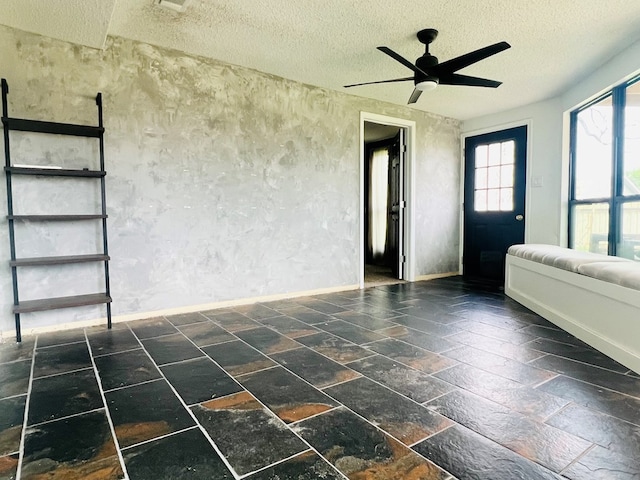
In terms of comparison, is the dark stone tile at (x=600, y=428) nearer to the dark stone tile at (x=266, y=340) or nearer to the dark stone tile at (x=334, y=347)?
the dark stone tile at (x=334, y=347)

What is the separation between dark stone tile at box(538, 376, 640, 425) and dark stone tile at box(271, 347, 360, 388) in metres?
1.03

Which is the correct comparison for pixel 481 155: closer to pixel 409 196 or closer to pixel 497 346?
pixel 409 196

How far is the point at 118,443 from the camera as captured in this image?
1474 mm

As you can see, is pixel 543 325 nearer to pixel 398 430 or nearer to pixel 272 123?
pixel 398 430

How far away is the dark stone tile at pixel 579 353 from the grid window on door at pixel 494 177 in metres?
3.10

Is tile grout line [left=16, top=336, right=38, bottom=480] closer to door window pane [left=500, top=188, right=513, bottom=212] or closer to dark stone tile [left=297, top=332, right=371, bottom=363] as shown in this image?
dark stone tile [left=297, top=332, right=371, bottom=363]

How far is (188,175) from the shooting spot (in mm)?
3506

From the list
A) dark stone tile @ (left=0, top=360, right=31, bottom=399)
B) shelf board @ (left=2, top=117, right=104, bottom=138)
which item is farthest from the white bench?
shelf board @ (left=2, top=117, right=104, bottom=138)

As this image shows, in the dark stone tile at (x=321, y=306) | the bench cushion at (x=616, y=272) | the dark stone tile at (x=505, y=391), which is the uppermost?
the bench cushion at (x=616, y=272)

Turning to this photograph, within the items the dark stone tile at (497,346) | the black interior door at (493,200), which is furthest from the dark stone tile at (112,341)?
the black interior door at (493,200)

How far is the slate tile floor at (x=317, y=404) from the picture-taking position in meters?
1.34

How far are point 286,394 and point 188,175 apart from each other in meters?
2.37

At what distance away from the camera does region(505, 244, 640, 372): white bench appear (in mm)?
2227

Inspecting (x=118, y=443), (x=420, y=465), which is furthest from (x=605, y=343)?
(x=118, y=443)
